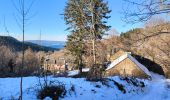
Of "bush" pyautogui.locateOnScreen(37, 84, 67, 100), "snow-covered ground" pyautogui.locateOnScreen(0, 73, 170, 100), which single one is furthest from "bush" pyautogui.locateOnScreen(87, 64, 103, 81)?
"bush" pyautogui.locateOnScreen(37, 84, 67, 100)

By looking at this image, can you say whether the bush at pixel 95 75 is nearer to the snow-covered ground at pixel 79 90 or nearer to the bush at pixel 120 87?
the snow-covered ground at pixel 79 90

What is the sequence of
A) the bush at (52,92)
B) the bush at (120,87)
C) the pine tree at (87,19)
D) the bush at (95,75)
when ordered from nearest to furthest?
the bush at (52,92)
the bush at (95,75)
the bush at (120,87)
the pine tree at (87,19)

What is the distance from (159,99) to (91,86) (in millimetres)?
4813

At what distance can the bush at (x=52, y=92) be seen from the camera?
13617 mm

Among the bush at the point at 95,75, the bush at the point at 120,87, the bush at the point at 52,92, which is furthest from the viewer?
the bush at the point at 120,87

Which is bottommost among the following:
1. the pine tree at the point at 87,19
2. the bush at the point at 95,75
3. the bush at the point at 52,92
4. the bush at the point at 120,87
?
the bush at the point at 120,87

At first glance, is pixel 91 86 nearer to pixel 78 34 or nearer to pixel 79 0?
pixel 79 0

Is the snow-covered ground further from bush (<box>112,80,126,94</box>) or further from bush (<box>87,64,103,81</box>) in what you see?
bush (<box>87,64,103,81</box>)

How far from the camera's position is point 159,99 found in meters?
18.8

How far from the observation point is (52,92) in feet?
45.7

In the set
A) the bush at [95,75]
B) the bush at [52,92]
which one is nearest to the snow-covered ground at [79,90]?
the bush at [52,92]

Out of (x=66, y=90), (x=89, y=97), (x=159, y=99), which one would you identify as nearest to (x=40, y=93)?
(x=66, y=90)

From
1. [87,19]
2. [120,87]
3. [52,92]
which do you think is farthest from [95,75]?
[87,19]

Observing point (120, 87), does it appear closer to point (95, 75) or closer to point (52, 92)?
point (95, 75)
